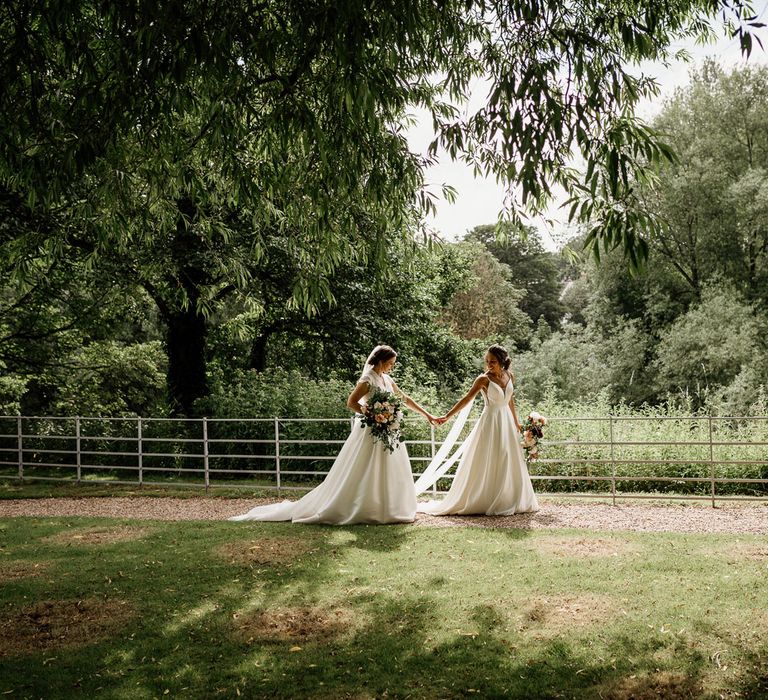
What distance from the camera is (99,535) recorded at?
902 cm

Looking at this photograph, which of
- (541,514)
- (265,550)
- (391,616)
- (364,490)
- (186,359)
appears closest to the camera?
(391,616)

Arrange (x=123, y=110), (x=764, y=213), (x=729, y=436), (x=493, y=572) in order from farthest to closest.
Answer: (x=764, y=213) → (x=729, y=436) → (x=493, y=572) → (x=123, y=110)

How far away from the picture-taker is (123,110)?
5363 mm

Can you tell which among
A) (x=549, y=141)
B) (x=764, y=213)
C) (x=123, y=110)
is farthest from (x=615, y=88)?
(x=764, y=213)

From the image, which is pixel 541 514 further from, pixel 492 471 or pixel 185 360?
pixel 185 360

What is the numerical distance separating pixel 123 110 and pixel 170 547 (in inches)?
192

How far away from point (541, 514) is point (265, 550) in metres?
3.84

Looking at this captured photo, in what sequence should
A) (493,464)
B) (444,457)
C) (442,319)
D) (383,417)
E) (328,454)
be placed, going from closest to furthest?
1. (383,417)
2. (493,464)
3. (444,457)
4. (328,454)
5. (442,319)

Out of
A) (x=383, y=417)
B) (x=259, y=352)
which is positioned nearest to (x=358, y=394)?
(x=383, y=417)

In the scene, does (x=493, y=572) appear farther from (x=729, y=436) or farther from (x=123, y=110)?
(x=729, y=436)

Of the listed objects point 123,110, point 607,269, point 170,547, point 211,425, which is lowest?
point 170,547

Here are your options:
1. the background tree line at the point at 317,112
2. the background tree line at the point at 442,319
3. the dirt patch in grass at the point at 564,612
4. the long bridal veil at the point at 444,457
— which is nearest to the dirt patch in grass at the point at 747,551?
the dirt patch in grass at the point at 564,612

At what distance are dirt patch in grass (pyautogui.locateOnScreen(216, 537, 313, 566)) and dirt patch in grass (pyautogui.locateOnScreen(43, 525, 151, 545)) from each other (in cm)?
156

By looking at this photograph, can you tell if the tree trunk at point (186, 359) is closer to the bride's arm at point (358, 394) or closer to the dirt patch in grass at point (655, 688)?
the bride's arm at point (358, 394)
